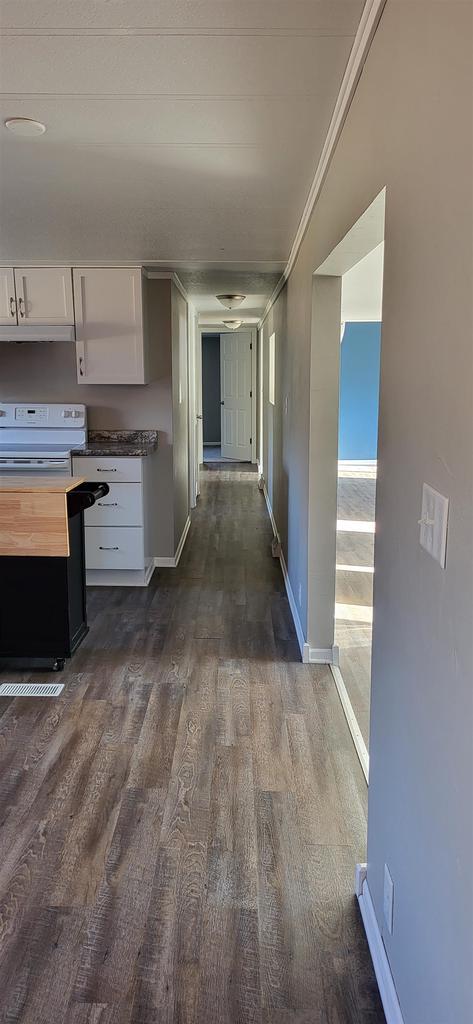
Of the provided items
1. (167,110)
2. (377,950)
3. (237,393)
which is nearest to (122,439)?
(167,110)

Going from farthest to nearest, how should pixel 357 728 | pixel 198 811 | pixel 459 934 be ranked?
pixel 357 728
pixel 198 811
pixel 459 934

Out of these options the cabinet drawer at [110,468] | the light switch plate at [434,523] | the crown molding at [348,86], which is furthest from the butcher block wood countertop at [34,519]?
the light switch plate at [434,523]

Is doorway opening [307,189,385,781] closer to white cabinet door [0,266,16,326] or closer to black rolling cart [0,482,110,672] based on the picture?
black rolling cart [0,482,110,672]

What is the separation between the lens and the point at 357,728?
2.82 m

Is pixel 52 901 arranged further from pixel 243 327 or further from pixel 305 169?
pixel 243 327

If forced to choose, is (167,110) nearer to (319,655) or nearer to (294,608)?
(319,655)

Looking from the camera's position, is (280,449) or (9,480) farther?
(280,449)

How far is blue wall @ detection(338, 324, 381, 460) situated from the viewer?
10.6 metres

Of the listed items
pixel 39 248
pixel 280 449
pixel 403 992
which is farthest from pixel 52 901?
pixel 280 449

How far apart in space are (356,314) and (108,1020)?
29.2ft

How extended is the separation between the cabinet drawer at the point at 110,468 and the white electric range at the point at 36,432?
0.19 m

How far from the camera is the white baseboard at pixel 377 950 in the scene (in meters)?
1.50

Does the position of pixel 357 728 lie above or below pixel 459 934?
below

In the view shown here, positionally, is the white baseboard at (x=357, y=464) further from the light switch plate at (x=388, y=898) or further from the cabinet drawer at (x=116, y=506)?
the light switch plate at (x=388, y=898)
